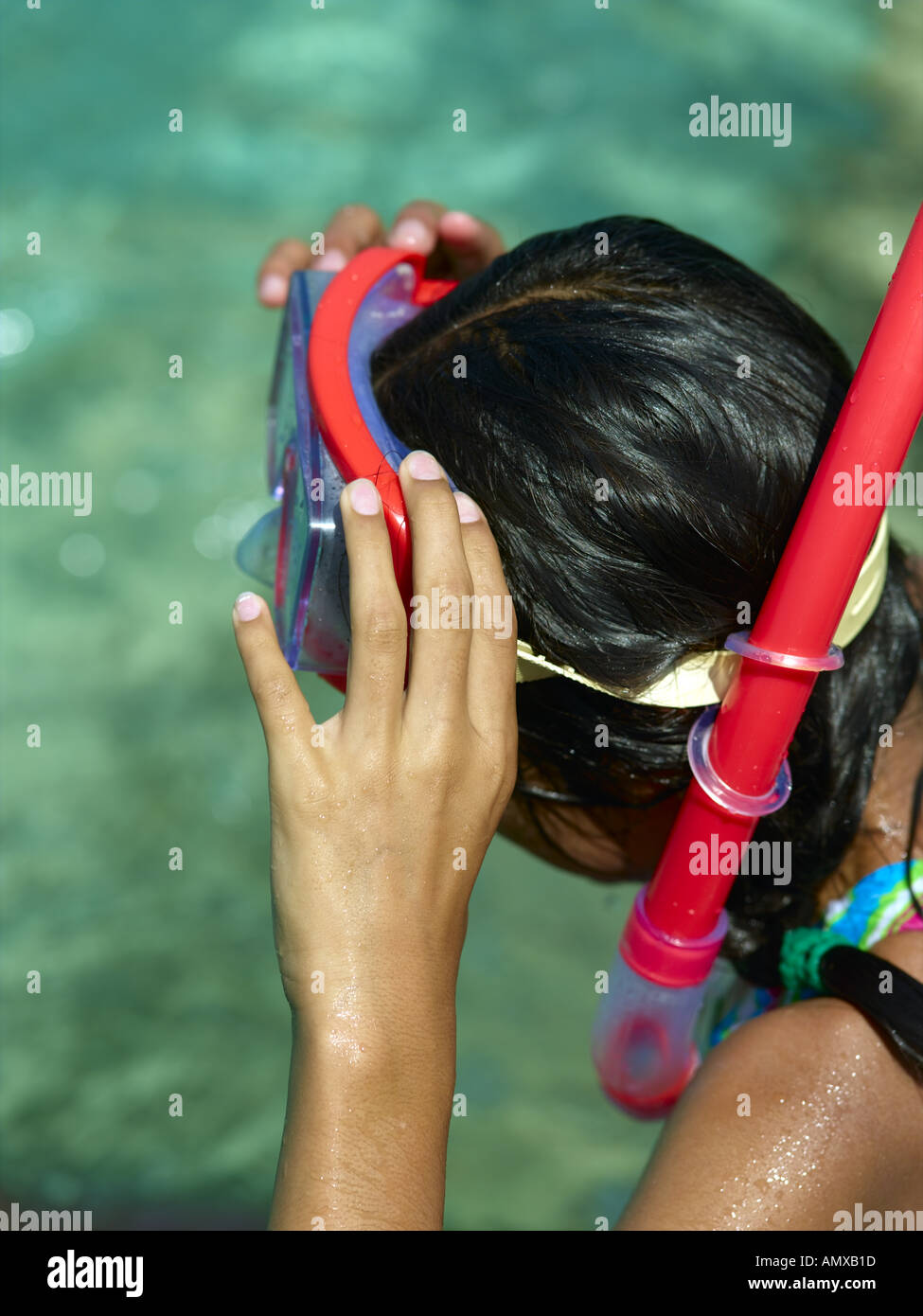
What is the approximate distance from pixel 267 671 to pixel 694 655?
1.62 ft

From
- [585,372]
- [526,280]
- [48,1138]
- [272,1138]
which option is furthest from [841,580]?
[48,1138]

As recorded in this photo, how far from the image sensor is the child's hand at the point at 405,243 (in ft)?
7.13

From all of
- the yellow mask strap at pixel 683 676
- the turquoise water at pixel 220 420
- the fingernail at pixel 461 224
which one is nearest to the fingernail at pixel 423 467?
the yellow mask strap at pixel 683 676

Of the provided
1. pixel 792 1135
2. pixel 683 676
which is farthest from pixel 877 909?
pixel 683 676

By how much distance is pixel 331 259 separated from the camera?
7.07ft

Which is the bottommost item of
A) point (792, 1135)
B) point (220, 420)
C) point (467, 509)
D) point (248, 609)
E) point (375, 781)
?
point (792, 1135)

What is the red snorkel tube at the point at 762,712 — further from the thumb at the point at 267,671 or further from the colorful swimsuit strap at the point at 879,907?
the thumb at the point at 267,671

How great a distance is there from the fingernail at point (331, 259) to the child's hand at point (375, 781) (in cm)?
102

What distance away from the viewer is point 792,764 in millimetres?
1610

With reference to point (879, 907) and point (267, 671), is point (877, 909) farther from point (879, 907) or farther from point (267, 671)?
point (267, 671)

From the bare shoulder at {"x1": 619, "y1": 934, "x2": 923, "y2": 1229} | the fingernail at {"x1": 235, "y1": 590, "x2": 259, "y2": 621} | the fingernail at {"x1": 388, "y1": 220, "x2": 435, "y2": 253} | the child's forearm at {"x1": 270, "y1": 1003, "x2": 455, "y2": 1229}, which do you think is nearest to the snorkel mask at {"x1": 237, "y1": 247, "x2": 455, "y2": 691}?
the fingernail at {"x1": 235, "y1": 590, "x2": 259, "y2": 621}

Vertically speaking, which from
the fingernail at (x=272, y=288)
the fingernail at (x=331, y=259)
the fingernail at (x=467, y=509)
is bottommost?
the fingernail at (x=467, y=509)

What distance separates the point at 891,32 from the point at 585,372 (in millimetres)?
4383
